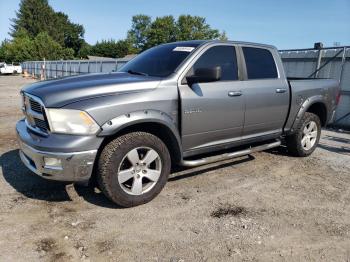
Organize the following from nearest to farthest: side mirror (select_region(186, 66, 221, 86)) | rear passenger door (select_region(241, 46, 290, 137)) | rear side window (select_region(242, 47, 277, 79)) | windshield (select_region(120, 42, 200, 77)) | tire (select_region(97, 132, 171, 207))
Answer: tire (select_region(97, 132, 171, 207)) < side mirror (select_region(186, 66, 221, 86)) < windshield (select_region(120, 42, 200, 77)) < rear passenger door (select_region(241, 46, 290, 137)) < rear side window (select_region(242, 47, 277, 79))

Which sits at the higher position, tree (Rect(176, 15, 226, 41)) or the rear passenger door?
tree (Rect(176, 15, 226, 41))

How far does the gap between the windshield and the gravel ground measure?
152 centimetres

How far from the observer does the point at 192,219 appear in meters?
3.75

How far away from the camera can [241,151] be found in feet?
16.3

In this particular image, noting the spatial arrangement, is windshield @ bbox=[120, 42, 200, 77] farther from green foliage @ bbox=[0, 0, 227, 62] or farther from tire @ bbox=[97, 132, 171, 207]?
green foliage @ bbox=[0, 0, 227, 62]

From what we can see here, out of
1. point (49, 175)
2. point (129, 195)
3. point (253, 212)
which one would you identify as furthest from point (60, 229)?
point (253, 212)

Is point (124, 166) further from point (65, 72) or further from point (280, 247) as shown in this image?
point (65, 72)

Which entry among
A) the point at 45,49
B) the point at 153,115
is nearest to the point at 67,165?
the point at 153,115

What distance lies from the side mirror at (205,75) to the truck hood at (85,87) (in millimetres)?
411

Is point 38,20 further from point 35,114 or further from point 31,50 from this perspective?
point 35,114

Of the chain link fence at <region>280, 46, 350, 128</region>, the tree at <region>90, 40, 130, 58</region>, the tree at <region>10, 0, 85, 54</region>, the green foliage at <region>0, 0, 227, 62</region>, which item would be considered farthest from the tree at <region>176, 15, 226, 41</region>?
the chain link fence at <region>280, 46, 350, 128</region>

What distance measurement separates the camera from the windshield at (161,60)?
4383 millimetres

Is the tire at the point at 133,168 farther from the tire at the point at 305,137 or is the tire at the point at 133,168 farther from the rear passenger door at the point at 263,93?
the tire at the point at 305,137

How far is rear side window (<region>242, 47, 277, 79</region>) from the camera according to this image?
5035 millimetres
